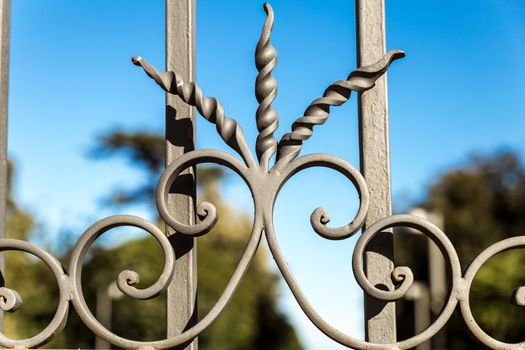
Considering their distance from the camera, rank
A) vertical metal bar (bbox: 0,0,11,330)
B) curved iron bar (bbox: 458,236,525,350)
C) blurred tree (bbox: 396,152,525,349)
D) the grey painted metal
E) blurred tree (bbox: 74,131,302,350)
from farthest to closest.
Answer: blurred tree (bbox: 396,152,525,349) < blurred tree (bbox: 74,131,302,350) < the grey painted metal < vertical metal bar (bbox: 0,0,11,330) < curved iron bar (bbox: 458,236,525,350)

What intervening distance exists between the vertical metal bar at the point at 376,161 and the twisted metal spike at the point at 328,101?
0.22 ft

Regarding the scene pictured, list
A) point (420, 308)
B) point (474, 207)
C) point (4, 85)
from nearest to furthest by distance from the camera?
1. point (4, 85)
2. point (420, 308)
3. point (474, 207)

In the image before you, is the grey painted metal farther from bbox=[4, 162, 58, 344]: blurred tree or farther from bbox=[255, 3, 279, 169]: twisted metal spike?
bbox=[255, 3, 279, 169]: twisted metal spike

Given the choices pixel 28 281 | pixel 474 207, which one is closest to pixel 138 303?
pixel 28 281

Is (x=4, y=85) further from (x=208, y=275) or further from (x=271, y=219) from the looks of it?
(x=208, y=275)

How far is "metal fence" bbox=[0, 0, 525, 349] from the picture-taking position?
4.59ft

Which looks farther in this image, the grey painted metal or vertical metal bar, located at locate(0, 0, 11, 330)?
the grey painted metal

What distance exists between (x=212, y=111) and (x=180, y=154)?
0.11 m

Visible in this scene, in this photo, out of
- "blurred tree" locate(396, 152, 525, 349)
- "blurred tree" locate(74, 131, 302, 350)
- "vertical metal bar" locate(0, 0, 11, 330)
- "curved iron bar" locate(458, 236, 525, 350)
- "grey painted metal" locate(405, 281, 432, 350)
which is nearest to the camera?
"curved iron bar" locate(458, 236, 525, 350)

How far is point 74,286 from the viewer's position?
57.8 inches

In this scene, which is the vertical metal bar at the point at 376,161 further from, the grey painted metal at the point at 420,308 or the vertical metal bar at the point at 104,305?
the vertical metal bar at the point at 104,305

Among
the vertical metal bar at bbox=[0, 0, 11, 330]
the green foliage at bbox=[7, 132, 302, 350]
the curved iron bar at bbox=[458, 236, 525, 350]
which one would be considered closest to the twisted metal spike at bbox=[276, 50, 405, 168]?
the curved iron bar at bbox=[458, 236, 525, 350]

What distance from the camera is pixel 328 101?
1.44 m

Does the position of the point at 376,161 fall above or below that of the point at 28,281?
above
